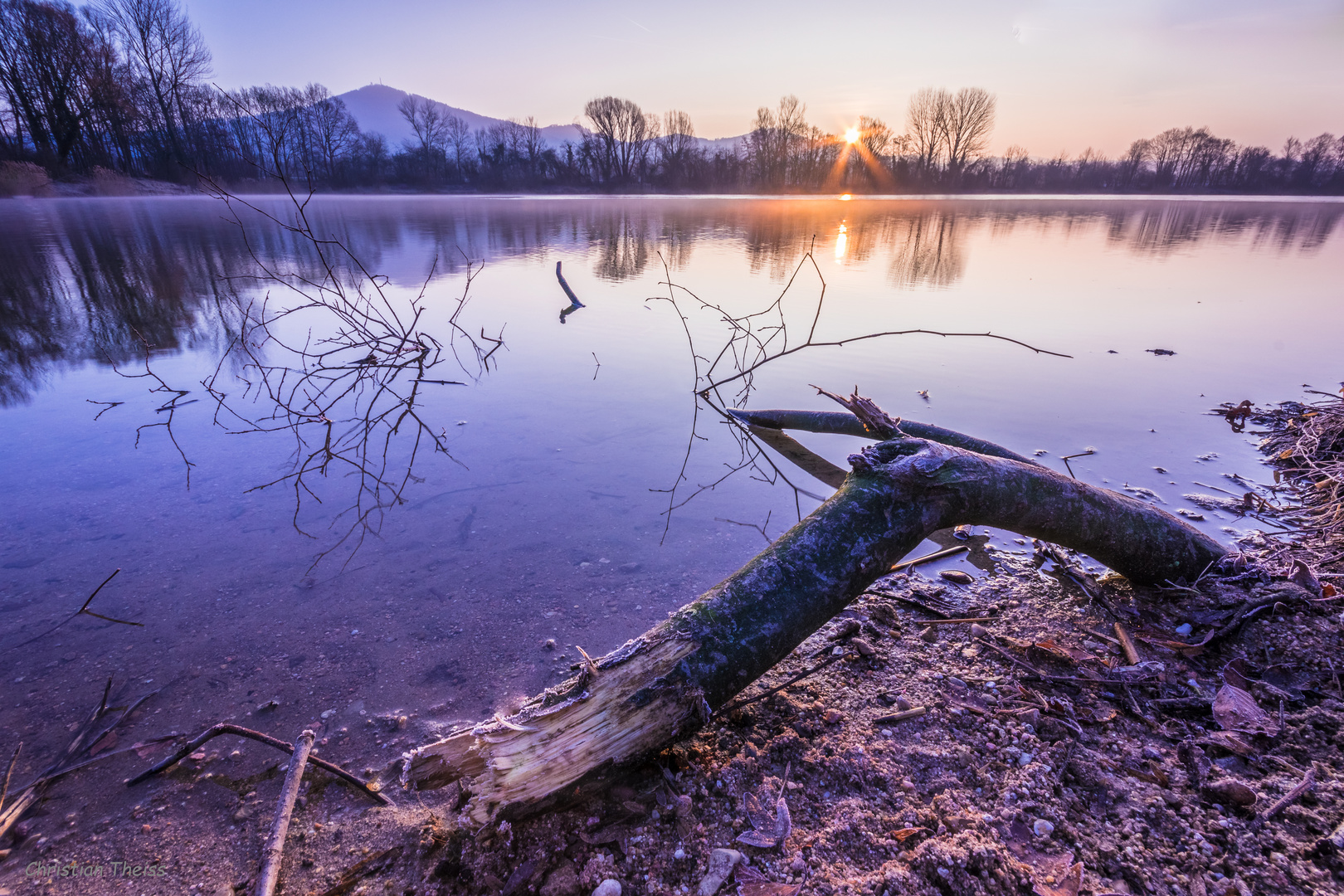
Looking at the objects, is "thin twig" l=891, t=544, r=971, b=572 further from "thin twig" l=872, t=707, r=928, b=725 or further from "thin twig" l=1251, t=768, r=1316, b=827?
"thin twig" l=1251, t=768, r=1316, b=827

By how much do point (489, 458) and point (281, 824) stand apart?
2.58m

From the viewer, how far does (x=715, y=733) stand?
1.74m

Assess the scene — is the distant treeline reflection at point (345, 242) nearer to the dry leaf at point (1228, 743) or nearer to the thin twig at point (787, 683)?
the thin twig at point (787, 683)

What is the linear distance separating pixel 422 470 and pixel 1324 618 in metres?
4.33

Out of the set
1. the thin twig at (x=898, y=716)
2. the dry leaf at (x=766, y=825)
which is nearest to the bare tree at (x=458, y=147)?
the thin twig at (x=898, y=716)

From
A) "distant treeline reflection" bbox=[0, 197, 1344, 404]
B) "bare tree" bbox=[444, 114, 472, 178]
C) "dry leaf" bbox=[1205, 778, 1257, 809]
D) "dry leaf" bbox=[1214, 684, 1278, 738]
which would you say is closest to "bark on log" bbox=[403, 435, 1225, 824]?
"dry leaf" bbox=[1214, 684, 1278, 738]

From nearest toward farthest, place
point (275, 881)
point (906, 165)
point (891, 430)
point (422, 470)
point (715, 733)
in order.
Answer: point (275, 881), point (715, 733), point (891, 430), point (422, 470), point (906, 165)

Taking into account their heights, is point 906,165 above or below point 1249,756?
above

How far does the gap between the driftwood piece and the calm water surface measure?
0.77 feet

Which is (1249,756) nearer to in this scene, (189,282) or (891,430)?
(891,430)

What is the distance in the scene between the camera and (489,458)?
3.87m

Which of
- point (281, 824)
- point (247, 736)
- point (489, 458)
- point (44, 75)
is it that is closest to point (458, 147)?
point (44, 75)

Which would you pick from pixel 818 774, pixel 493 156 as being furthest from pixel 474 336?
pixel 493 156

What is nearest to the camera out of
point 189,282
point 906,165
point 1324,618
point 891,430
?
point 1324,618
